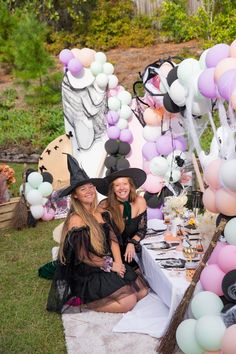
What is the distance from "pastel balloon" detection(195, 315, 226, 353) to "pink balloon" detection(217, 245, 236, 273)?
1.05 feet

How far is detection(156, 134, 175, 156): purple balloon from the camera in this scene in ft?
19.7

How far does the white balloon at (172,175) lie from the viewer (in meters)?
6.03

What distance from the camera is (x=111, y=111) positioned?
290 inches

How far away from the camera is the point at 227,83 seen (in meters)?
3.47

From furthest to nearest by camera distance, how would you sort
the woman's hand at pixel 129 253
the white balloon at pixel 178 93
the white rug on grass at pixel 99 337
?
the woman's hand at pixel 129 253 → the white balloon at pixel 178 93 → the white rug on grass at pixel 99 337

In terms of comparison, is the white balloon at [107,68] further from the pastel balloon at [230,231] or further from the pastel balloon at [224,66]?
the pastel balloon at [230,231]

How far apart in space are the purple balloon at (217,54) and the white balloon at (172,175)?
2289 mm

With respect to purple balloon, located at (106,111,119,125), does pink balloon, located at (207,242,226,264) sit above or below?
below

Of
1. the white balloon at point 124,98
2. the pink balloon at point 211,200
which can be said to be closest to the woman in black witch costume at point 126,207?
the pink balloon at point 211,200

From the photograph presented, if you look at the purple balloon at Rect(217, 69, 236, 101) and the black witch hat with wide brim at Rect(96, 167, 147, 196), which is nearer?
the purple balloon at Rect(217, 69, 236, 101)

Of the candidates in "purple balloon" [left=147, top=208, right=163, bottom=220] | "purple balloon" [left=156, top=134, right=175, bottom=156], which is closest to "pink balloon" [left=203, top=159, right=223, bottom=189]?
"purple balloon" [left=156, top=134, right=175, bottom=156]

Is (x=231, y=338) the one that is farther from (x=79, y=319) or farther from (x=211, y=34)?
(x=211, y=34)

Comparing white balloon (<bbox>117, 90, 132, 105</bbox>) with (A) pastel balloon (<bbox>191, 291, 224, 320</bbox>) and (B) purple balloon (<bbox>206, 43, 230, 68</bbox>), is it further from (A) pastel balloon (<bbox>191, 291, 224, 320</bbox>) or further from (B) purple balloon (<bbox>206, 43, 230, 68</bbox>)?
(A) pastel balloon (<bbox>191, 291, 224, 320</bbox>)

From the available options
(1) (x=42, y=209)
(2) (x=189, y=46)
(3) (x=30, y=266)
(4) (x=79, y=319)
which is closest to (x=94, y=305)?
(4) (x=79, y=319)
